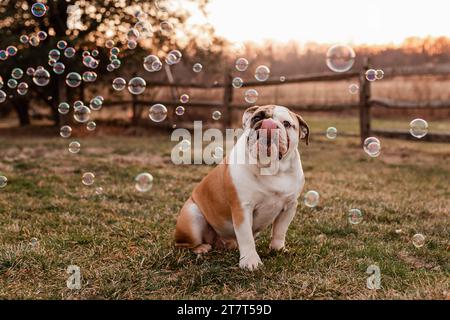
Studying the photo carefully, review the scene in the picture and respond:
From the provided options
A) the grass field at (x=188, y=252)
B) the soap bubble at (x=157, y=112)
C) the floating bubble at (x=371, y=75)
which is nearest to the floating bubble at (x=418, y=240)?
the grass field at (x=188, y=252)

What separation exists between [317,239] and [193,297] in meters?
1.34

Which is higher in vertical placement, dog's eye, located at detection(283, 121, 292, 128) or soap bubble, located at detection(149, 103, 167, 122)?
soap bubble, located at detection(149, 103, 167, 122)

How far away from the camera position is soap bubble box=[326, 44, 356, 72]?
554cm

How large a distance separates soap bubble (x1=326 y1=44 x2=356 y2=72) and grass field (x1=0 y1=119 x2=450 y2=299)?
1386 mm

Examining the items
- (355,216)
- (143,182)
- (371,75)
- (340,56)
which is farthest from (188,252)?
(371,75)

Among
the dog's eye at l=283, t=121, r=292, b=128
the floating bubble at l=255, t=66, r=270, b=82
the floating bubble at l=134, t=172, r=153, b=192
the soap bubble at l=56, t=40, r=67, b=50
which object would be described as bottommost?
the floating bubble at l=134, t=172, r=153, b=192

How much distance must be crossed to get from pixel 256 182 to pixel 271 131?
0.33 m

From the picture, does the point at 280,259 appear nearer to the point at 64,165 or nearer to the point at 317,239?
the point at 317,239

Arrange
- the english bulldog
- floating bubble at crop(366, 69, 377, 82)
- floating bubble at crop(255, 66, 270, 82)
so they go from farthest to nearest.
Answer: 1. floating bubble at crop(366, 69, 377, 82)
2. floating bubble at crop(255, 66, 270, 82)
3. the english bulldog

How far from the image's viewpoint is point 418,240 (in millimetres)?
3441

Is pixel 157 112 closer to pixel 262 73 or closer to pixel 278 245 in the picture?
pixel 262 73

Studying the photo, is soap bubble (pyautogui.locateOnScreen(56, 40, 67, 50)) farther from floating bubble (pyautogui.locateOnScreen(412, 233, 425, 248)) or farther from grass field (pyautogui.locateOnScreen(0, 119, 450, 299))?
floating bubble (pyautogui.locateOnScreen(412, 233, 425, 248))

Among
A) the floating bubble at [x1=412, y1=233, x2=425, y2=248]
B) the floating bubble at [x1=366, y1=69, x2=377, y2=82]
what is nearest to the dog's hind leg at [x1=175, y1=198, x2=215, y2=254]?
the floating bubble at [x1=412, y1=233, x2=425, y2=248]
